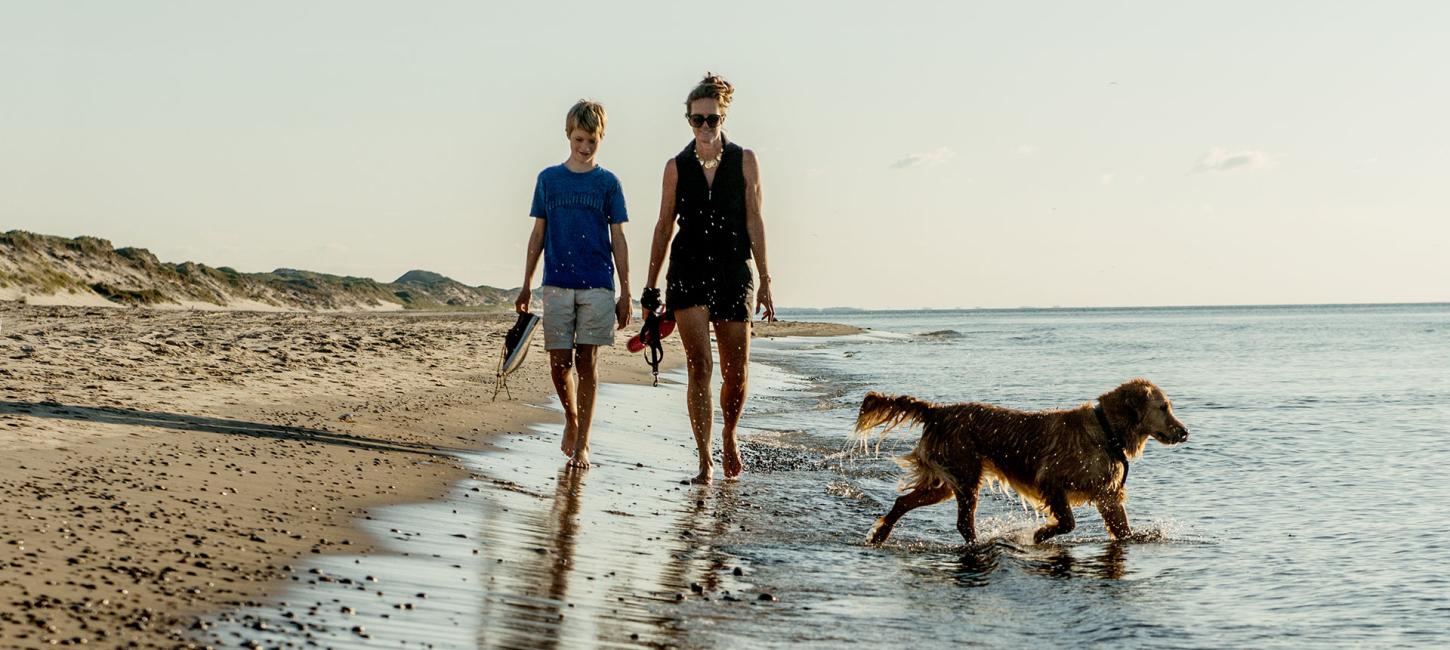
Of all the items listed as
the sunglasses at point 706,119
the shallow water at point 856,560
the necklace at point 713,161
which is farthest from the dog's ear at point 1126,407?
the sunglasses at point 706,119

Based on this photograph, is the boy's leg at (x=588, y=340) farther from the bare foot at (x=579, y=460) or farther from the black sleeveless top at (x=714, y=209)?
the black sleeveless top at (x=714, y=209)

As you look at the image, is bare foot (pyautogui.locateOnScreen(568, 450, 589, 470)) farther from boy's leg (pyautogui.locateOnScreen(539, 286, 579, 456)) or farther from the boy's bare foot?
the boy's bare foot

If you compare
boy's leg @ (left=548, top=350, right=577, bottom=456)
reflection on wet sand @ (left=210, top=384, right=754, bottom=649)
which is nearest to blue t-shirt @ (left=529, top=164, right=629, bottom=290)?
boy's leg @ (left=548, top=350, right=577, bottom=456)

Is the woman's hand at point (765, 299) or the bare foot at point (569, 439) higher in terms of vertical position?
the woman's hand at point (765, 299)

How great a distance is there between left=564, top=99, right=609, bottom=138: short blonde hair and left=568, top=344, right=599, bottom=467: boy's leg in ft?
4.17

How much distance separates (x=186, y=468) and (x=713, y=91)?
3.42m

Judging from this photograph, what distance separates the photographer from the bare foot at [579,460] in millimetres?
6996

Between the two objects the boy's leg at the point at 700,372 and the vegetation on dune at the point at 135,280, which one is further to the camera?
the vegetation on dune at the point at 135,280

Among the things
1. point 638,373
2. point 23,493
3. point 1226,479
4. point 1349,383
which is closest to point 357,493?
point 23,493

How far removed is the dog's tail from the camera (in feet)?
20.4

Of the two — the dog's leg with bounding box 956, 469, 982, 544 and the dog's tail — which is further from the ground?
the dog's tail

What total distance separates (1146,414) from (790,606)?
2.83 metres

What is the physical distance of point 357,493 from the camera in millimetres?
5375

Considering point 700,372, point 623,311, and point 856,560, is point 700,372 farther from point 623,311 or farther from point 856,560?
point 856,560
